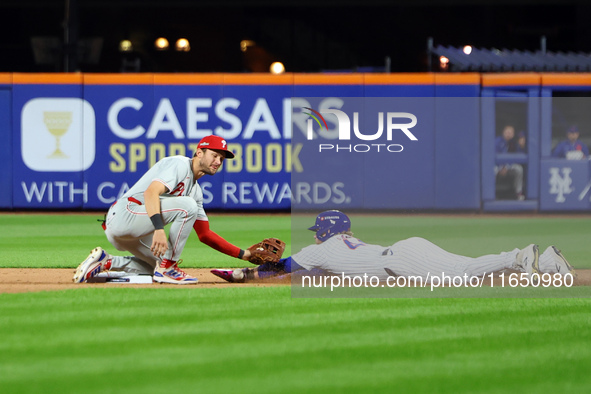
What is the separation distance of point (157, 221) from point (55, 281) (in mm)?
1398

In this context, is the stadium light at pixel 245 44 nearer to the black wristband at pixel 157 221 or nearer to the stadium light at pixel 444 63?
the stadium light at pixel 444 63

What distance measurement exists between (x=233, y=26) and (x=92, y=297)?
896 inches

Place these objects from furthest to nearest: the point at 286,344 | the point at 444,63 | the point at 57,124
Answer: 1. the point at 444,63
2. the point at 57,124
3. the point at 286,344

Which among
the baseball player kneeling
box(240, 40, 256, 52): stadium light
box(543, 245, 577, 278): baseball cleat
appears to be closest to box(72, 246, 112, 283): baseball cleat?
the baseball player kneeling

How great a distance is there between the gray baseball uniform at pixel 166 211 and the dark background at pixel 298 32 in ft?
66.8

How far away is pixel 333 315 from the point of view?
5.51 metres

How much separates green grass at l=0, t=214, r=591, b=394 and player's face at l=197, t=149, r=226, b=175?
737 mm

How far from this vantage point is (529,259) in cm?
639

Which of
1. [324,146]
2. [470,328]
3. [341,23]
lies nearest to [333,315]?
[470,328]

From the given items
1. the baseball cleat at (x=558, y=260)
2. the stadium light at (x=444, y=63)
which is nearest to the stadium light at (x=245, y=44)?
the stadium light at (x=444, y=63)

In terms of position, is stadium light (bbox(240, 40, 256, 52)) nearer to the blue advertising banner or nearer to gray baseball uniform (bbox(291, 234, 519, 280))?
the blue advertising banner

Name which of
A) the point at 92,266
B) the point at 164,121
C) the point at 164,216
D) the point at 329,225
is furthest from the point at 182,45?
the point at 329,225

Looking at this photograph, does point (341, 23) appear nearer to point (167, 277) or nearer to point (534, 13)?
point (534, 13)

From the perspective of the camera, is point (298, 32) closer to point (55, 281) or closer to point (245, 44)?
point (245, 44)
